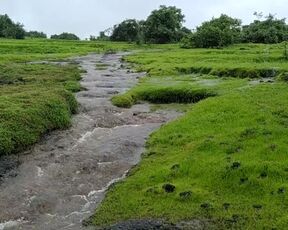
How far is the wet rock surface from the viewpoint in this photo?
2005cm

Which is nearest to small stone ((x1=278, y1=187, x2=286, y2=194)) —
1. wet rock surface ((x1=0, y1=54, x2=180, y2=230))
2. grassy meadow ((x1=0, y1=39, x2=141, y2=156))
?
wet rock surface ((x1=0, y1=54, x2=180, y2=230))

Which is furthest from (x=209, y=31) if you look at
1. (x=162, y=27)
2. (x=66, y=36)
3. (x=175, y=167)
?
(x=66, y=36)

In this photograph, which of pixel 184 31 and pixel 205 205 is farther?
pixel 184 31

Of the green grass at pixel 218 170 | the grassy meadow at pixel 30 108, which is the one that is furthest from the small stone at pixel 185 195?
the grassy meadow at pixel 30 108

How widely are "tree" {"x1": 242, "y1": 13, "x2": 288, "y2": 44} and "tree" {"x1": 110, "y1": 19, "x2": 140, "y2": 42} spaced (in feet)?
129

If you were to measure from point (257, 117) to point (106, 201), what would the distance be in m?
12.7

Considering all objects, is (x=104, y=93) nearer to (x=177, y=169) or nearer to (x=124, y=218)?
(x=177, y=169)

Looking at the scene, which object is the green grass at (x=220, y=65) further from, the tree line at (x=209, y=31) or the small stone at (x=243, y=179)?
the small stone at (x=243, y=179)

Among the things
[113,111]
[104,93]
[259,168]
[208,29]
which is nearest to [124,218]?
[259,168]

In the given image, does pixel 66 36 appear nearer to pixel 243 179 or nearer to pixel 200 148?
pixel 200 148

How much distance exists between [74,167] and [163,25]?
10569 centimetres

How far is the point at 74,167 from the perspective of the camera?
25.2 metres

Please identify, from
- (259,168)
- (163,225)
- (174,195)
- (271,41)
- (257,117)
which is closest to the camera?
(163,225)

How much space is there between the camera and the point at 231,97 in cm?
3709
